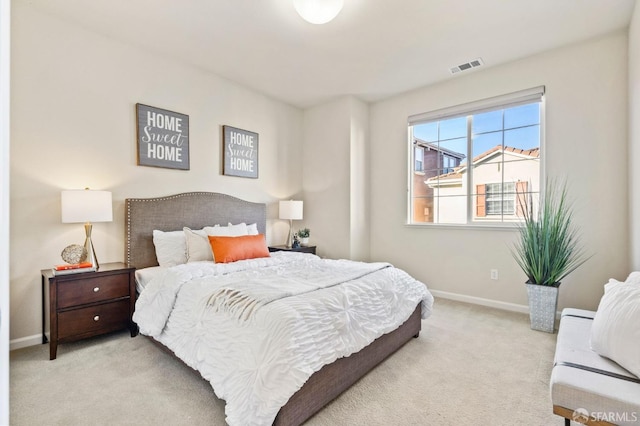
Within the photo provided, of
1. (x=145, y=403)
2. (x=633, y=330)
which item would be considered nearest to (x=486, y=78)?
(x=633, y=330)

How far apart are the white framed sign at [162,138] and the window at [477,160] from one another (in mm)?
2877

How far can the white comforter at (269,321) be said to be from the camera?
146 centimetres

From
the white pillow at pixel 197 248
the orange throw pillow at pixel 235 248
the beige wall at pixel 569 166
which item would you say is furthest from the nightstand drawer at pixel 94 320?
the beige wall at pixel 569 166

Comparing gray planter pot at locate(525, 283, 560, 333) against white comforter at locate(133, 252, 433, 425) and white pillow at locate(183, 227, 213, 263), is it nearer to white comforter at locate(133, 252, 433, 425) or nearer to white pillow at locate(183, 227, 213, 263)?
white comforter at locate(133, 252, 433, 425)

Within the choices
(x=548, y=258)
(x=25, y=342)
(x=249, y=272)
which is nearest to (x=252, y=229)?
(x=249, y=272)

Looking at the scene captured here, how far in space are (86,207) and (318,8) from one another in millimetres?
2323

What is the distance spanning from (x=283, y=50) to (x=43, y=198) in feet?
8.23

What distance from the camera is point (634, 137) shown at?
259 centimetres

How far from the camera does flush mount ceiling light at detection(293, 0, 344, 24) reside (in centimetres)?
211

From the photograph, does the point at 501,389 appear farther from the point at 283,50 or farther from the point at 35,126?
the point at 35,126

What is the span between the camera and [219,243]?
2.89 meters

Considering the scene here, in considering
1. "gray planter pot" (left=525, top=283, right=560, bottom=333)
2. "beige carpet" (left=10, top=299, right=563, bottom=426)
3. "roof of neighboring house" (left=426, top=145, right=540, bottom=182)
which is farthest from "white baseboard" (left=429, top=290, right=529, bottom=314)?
"roof of neighboring house" (left=426, top=145, right=540, bottom=182)

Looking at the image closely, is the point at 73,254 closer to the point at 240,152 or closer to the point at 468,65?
the point at 240,152

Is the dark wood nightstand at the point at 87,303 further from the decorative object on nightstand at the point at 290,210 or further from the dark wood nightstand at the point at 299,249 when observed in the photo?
the decorative object on nightstand at the point at 290,210
